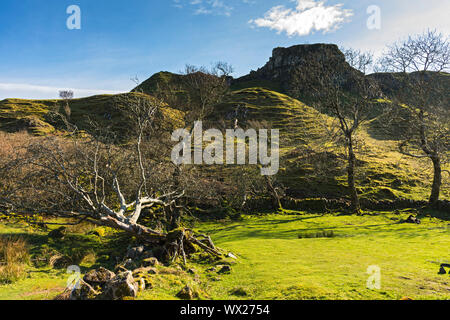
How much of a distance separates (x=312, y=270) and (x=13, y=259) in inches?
428

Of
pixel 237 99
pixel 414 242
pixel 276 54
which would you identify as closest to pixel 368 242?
pixel 414 242

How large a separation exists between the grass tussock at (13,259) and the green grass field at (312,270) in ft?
1.15

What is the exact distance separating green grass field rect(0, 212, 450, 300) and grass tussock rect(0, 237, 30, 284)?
35cm

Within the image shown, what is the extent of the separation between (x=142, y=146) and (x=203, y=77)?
31.9 ft

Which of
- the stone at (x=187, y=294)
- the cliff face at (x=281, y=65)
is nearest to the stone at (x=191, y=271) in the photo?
the stone at (x=187, y=294)

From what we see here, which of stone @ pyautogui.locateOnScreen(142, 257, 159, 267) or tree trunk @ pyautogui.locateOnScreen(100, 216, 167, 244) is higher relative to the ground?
tree trunk @ pyautogui.locateOnScreen(100, 216, 167, 244)

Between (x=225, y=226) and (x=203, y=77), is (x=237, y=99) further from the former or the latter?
(x=225, y=226)

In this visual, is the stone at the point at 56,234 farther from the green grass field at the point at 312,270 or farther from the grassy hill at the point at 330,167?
the grassy hill at the point at 330,167

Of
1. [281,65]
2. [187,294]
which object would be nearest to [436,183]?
[187,294]

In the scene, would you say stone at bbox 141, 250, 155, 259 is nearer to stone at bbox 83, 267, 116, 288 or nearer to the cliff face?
stone at bbox 83, 267, 116, 288

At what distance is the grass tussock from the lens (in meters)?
8.37

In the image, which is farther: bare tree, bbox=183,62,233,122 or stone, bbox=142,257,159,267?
bare tree, bbox=183,62,233,122

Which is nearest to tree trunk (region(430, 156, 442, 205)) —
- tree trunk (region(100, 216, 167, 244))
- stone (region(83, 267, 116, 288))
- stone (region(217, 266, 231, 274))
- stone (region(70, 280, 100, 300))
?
stone (region(217, 266, 231, 274))

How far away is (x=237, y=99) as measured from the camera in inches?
4318
